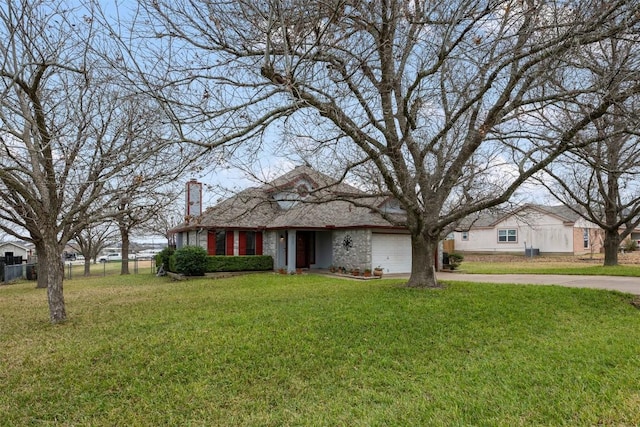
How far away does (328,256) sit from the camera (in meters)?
20.5

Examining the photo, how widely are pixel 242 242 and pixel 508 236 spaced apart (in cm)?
2460

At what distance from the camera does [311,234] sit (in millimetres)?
21078

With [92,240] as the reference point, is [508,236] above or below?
above

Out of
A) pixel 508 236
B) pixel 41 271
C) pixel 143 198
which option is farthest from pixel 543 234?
pixel 41 271

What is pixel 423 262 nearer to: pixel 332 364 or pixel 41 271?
pixel 332 364

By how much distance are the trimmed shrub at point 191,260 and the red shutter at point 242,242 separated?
2124mm

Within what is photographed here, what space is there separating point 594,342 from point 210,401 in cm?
610

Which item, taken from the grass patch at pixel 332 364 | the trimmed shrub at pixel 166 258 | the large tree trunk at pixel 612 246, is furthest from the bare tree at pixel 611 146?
the trimmed shrub at pixel 166 258

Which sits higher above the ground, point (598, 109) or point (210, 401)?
point (598, 109)

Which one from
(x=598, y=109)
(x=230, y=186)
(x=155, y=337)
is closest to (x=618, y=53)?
(x=598, y=109)

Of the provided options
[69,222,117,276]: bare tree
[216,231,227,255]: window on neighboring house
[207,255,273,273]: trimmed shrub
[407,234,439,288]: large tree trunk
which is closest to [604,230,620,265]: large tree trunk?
[407,234,439,288]: large tree trunk

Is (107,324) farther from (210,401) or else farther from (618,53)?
(618,53)

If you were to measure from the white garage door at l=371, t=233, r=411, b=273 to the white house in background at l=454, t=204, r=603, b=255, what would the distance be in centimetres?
1378

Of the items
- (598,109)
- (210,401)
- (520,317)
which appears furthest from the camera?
(520,317)
